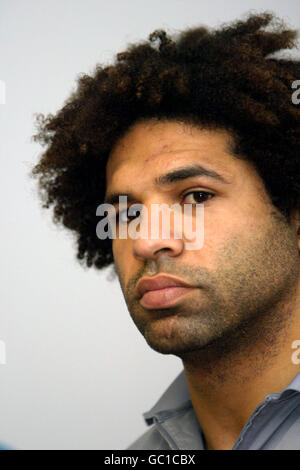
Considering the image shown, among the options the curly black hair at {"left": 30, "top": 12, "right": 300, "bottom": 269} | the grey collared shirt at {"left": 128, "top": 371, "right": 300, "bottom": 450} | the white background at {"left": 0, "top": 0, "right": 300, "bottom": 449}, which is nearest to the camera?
the grey collared shirt at {"left": 128, "top": 371, "right": 300, "bottom": 450}

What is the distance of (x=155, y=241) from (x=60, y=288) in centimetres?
132

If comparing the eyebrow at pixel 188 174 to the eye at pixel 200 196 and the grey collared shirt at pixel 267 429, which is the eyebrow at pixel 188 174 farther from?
the grey collared shirt at pixel 267 429

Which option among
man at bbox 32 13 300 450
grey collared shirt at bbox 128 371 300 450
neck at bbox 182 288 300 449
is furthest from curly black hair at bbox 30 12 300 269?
grey collared shirt at bbox 128 371 300 450

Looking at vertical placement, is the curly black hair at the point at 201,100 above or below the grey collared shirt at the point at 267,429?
above

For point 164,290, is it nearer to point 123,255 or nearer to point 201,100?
point 123,255

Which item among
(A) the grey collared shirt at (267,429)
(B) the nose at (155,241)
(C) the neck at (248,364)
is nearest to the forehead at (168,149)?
(B) the nose at (155,241)

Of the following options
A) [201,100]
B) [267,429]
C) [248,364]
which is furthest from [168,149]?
[267,429]

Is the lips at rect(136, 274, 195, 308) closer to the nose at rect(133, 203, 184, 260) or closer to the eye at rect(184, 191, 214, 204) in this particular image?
the nose at rect(133, 203, 184, 260)

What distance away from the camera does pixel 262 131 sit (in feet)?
6.04

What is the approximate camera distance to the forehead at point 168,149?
174cm

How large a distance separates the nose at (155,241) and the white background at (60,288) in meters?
1.04

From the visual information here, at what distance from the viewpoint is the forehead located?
174 centimetres

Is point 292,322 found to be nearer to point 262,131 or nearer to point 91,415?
point 262,131

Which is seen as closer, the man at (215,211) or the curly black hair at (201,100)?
the man at (215,211)
